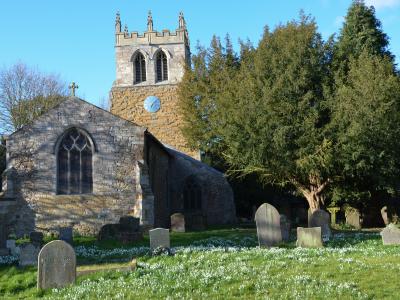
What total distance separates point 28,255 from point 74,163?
9.68 metres

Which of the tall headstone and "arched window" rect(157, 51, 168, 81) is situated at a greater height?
"arched window" rect(157, 51, 168, 81)

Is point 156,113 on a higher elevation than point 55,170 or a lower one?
higher

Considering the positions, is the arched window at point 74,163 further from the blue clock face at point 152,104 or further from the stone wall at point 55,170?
the blue clock face at point 152,104

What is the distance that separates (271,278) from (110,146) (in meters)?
14.6

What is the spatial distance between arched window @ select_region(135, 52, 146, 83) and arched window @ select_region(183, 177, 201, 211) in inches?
405

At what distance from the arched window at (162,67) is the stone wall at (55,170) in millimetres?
15765

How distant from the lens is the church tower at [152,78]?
3638 cm

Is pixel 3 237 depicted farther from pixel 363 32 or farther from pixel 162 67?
pixel 162 67

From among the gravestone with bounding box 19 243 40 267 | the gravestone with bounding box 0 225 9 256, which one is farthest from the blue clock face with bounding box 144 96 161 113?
the gravestone with bounding box 19 243 40 267

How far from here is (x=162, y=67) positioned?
37.9m

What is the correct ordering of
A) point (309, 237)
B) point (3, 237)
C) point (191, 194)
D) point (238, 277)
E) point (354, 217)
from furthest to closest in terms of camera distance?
point (191, 194), point (354, 217), point (3, 237), point (309, 237), point (238, 277)

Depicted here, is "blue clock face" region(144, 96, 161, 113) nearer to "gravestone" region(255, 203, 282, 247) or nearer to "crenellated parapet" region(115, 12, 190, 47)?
"crenellated parapet" region(115, 12, 190, 47)

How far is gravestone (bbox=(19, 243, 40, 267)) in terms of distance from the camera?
41.3 ft

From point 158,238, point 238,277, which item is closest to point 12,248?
point 158,238
